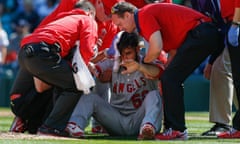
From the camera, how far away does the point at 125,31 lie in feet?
28.9

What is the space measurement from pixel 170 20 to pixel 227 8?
0.88 meters

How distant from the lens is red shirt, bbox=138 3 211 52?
8.40m

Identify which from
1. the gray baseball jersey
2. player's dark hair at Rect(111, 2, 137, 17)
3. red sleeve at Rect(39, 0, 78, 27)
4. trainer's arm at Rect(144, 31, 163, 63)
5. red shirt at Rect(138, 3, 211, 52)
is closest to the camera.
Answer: trainer's arm at Rect(144, 31, 163, 63)

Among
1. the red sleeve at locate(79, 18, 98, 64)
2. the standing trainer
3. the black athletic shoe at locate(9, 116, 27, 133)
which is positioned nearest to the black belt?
the red sleeve at locate(79, 18, 98, 64)

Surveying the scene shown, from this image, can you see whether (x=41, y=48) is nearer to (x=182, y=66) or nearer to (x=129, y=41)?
→ (x=129, y=41)

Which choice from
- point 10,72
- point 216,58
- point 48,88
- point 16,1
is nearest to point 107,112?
point 48,88

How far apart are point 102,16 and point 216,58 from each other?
1813mm

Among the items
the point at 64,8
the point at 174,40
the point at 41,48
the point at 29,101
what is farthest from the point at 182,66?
the point at 64,8

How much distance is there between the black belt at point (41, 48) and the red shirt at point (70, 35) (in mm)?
46

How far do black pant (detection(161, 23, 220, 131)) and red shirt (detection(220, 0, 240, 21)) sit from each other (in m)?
0.50

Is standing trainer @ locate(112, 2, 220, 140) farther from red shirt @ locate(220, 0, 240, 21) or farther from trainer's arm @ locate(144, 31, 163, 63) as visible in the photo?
red shirt @ locate(220, 0, 240, 21)

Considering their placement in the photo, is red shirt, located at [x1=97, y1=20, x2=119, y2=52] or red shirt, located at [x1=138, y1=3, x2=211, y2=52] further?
red shirt, located at [x1=97, y1=20, x2=119, y2=52]

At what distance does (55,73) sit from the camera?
28.5 ft

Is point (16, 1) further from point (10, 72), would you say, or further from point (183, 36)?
point (183, 36)
